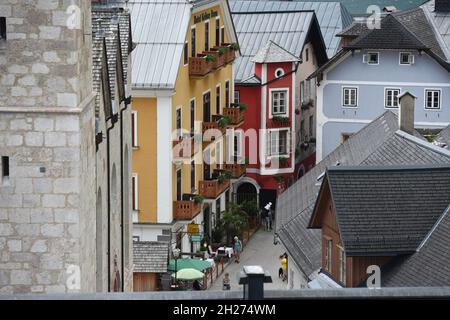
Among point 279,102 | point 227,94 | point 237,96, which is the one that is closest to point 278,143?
point 279,102

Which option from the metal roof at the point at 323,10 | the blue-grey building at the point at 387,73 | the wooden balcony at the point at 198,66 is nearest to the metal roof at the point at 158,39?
the wooden balcony at the point at 198,66

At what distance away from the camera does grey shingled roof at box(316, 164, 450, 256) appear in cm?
2817

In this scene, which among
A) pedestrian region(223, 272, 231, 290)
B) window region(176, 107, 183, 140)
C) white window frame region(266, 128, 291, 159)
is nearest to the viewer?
pedestrian region(223, 272, 231, 290)

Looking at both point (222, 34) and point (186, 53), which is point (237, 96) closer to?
point (222, 34)

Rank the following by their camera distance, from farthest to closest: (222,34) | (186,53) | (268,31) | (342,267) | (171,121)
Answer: (268,31)
(222,34)
(186,53)
(171,121)
(342,267)

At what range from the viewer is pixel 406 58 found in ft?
199

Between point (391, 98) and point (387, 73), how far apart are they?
1231 mm

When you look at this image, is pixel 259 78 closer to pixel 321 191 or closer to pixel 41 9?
pixel 321 191

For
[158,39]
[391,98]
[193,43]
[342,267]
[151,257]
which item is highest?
[158,39]

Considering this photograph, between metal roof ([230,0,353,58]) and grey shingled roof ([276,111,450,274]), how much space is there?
2487 cm

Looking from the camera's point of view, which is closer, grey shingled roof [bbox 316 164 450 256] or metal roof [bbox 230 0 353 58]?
grey shingled roof [bbox 316 164 450 256]

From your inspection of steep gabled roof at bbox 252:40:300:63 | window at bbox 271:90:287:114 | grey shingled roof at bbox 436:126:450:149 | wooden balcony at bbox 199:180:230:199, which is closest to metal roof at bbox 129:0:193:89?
wooden balcony at bbox 199:180:230:199

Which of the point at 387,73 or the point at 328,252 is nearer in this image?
the point at 328,252

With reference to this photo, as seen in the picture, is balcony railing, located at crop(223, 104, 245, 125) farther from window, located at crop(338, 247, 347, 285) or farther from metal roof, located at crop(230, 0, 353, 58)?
window, located at crop(338, 247, 347, 285)
